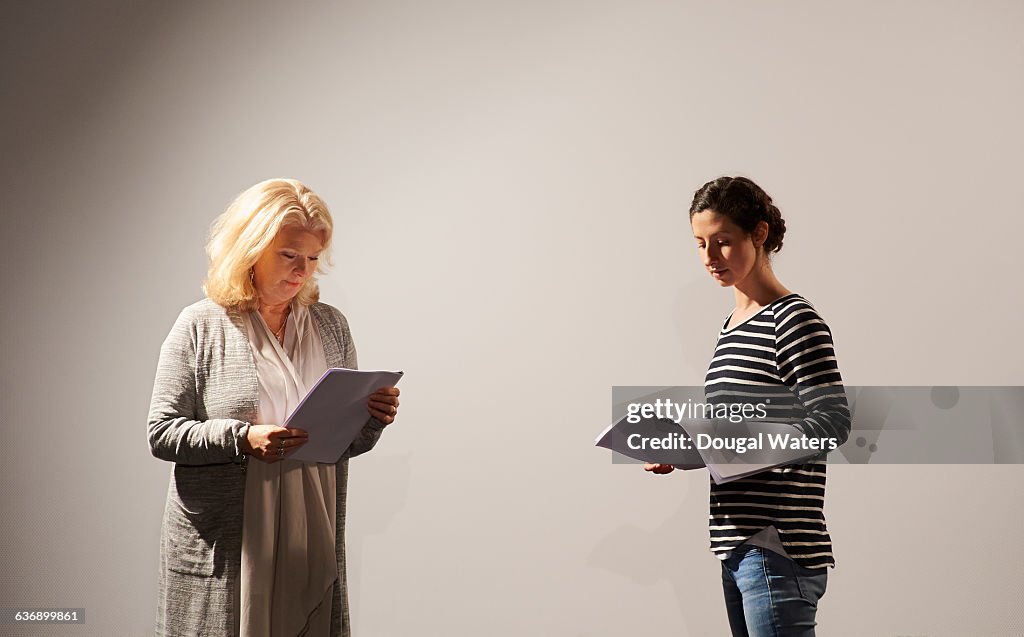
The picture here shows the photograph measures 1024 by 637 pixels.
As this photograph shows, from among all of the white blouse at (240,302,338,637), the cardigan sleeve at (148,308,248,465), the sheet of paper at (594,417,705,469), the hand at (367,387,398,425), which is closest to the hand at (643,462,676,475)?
the sheet of paper at (594,417,705,469)

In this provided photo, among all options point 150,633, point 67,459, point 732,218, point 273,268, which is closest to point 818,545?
point 732,218

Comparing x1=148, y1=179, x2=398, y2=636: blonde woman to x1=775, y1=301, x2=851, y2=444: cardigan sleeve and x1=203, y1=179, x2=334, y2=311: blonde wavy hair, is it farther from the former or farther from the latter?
x1=775, y1=301, x2=851, y2=444: cardigan sleeve

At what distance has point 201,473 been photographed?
1.73 metres

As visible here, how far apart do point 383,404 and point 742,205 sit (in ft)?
2.74

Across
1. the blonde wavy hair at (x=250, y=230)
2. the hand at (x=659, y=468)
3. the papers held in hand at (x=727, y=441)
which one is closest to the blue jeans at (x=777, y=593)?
the papers held in hand at (x=727, y=441)

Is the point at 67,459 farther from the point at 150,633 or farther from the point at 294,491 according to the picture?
the point at 294,491

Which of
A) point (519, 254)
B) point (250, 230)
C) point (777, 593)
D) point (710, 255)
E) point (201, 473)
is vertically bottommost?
point (777, 593)

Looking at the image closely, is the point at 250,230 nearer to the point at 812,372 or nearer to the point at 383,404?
the point at 383,404

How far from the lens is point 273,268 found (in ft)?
5.89

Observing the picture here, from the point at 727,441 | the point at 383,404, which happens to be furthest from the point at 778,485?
the point at 383,404

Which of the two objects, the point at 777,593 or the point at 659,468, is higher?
the point at 659,468

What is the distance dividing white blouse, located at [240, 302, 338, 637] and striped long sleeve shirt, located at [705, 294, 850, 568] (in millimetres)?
800

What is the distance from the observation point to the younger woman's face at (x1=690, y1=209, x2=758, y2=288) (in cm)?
168

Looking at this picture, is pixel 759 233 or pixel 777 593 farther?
Answer: pixel 759 233
